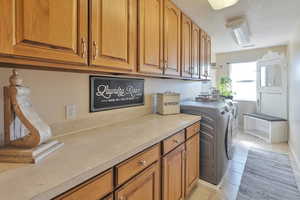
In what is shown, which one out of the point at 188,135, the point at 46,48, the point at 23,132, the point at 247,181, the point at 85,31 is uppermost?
the point at 85,31

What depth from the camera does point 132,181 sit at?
100 cm

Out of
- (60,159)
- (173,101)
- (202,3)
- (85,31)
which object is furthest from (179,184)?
(202,3)

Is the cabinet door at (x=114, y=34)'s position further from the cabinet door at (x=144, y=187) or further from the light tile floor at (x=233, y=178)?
the light tile floor at (x=233, y=178)

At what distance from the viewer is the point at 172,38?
1.96m

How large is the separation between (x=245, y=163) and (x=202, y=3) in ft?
8.52

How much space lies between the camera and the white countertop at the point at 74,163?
0.60 meters

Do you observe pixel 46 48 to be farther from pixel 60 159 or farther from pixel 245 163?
pixel 245 163

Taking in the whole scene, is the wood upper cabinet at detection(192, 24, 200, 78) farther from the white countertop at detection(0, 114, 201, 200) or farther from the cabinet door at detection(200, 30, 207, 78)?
the white countertop at detection(0, 114, 201, 200)

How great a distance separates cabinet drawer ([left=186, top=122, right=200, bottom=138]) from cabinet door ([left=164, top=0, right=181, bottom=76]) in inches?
26.0

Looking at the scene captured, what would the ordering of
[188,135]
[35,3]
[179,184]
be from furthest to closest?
[188,135], [179,184], [35,3]

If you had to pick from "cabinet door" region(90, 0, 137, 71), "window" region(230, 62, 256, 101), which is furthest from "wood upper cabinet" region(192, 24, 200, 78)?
"window" region(230, 62, 256, 101)

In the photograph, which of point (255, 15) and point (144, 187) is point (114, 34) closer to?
point (144, 187)

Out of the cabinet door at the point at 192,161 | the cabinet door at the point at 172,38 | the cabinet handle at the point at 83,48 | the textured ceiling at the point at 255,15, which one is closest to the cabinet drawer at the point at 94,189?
the cabinet handle at the point at 83,48

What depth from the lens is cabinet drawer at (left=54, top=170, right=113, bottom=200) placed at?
68 cm
